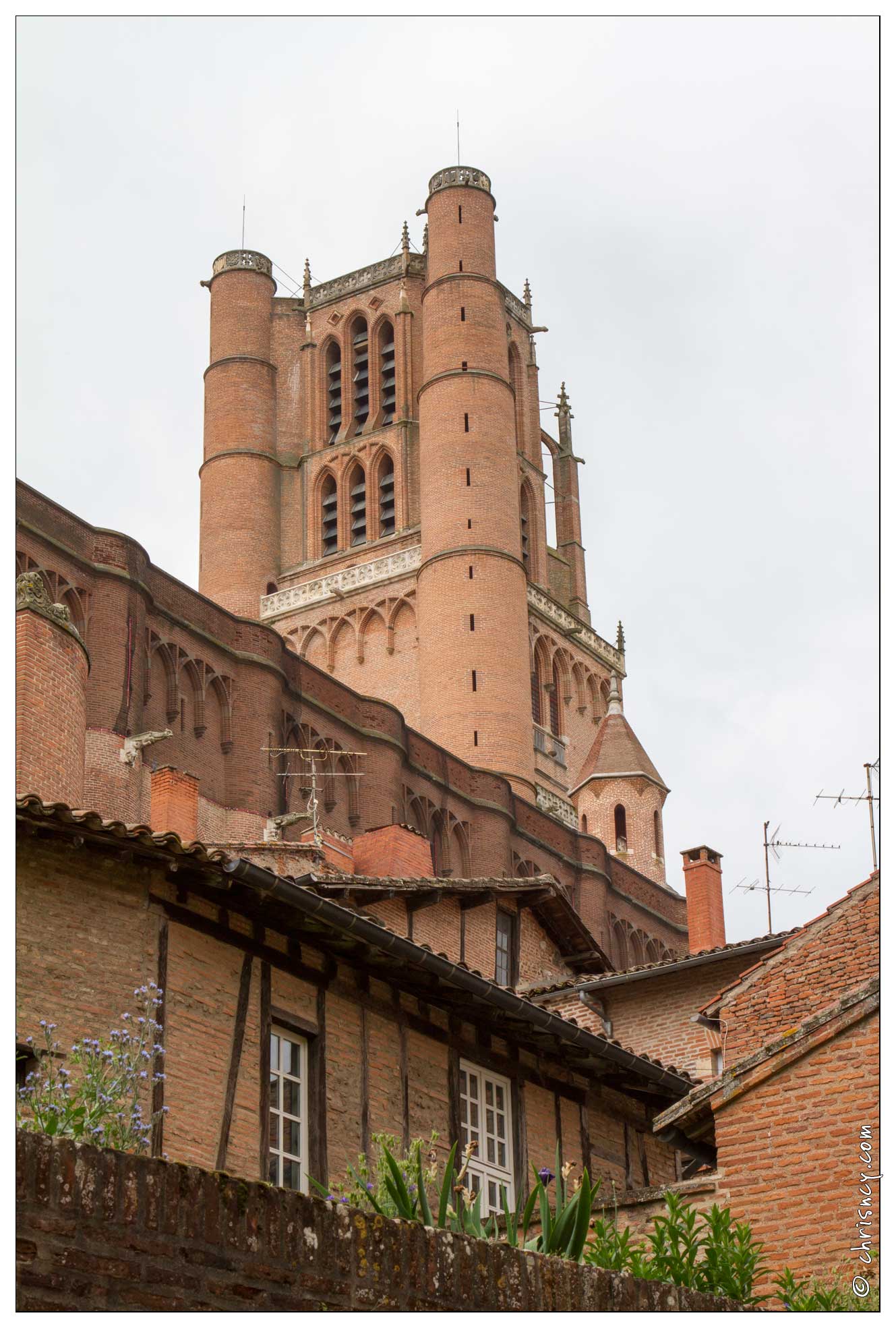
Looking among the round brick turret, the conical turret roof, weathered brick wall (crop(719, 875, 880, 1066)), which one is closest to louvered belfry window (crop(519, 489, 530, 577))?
the conical turret roof

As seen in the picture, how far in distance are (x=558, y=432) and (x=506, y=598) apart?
19.2m

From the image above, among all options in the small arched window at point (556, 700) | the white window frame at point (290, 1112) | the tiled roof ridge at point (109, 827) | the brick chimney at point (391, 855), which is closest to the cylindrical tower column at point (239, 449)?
the small arched window at point (556, 700)

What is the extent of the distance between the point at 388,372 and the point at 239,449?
257 inches

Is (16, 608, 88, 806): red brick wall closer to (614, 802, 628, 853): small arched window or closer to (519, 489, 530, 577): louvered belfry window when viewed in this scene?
(614, 802, 628, 853): small arched window

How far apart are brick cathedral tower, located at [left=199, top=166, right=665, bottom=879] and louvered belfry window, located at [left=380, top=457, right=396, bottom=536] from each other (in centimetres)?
7

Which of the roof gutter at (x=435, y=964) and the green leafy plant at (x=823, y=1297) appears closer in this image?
the green leafy plant at (x=823, y=1297)

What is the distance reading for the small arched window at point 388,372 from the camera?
225 ft

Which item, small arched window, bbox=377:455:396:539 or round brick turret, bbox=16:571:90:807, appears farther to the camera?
small arched window, bbox=377:455:396:539

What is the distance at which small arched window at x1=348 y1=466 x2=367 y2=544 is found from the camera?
6625 cm

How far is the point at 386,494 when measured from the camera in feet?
219

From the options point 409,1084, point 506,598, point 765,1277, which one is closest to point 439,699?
point 506,598

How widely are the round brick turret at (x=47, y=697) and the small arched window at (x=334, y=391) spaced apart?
44130 mm

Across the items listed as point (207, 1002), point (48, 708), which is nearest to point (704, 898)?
point (48, 708)

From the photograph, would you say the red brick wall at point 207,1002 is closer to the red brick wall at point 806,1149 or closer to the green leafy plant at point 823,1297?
the red brick wall at point 806,1149
